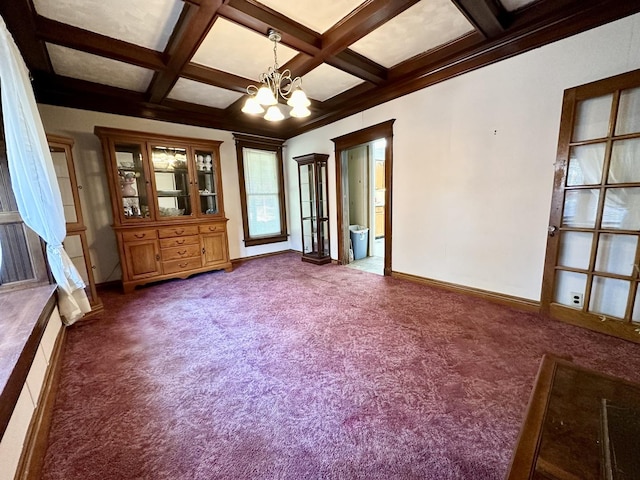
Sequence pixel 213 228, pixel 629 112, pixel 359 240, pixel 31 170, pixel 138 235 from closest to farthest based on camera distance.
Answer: pixel 629 112, pixel 31 170, pixel 138 235, pixel 213 228, pixel 359 240

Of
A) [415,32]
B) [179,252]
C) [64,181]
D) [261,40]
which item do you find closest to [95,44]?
[261,40]

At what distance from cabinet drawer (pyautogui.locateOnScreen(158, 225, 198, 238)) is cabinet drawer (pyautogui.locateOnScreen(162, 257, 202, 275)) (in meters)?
0.38

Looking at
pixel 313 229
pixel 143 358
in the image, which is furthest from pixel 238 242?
pixel 143 358

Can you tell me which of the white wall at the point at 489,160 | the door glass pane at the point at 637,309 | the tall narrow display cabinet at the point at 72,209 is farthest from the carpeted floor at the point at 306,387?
the white wall at the point at 489,160

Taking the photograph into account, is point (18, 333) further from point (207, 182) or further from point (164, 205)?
point (207, 182)

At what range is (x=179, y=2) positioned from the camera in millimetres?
1920

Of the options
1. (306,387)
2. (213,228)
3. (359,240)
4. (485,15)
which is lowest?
(306,387)

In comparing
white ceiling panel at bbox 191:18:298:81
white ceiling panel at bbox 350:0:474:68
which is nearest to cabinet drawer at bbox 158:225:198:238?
white ceiling panel at bbox 191:18:298:81

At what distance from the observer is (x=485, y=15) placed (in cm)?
204

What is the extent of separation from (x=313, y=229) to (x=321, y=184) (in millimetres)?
854

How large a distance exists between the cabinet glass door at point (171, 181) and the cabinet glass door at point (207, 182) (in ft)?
0.65

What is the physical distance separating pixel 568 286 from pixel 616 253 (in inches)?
16.6

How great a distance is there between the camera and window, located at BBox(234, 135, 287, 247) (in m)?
4.80

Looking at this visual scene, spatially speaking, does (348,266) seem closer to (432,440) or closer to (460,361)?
(460,361)
